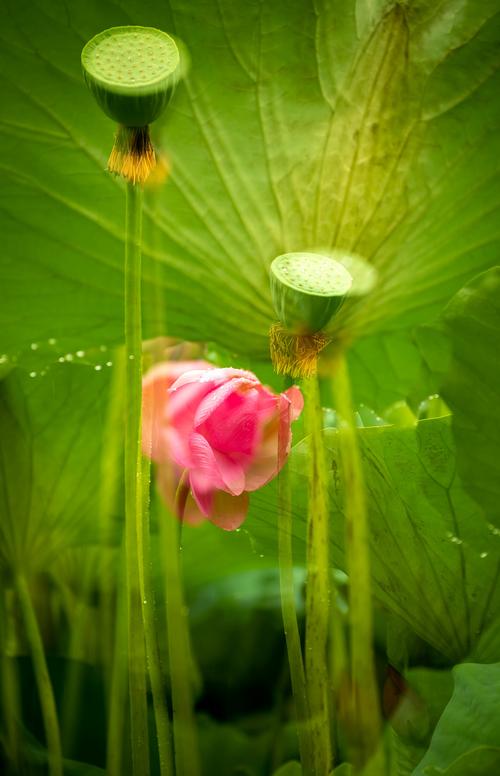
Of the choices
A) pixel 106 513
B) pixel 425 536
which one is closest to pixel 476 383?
pixel 425 536

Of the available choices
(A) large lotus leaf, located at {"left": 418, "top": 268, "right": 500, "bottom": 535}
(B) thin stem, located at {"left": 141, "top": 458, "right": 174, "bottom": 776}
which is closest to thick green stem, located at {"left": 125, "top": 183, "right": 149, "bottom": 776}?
(B) thin stem, located at {"left": 141, "top": 458, "right": 174, "bottom": 776}

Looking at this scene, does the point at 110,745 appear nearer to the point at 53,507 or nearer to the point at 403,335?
the point at 53,507

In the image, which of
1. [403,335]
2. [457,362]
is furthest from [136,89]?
[403,335]

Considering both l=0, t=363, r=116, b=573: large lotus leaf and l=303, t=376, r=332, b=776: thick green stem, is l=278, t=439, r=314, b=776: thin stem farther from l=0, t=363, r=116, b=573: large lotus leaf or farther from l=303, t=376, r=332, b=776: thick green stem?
l=0, t=363, r=116, b=573: large lotus leaf

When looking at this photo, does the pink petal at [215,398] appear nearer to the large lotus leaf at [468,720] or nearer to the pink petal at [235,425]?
the pink petal at [235,425]

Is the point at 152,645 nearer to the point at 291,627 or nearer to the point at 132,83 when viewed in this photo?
the point at 291,627

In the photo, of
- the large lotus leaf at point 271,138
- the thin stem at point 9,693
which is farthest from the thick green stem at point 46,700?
the large lotus leaf at point 271,138
